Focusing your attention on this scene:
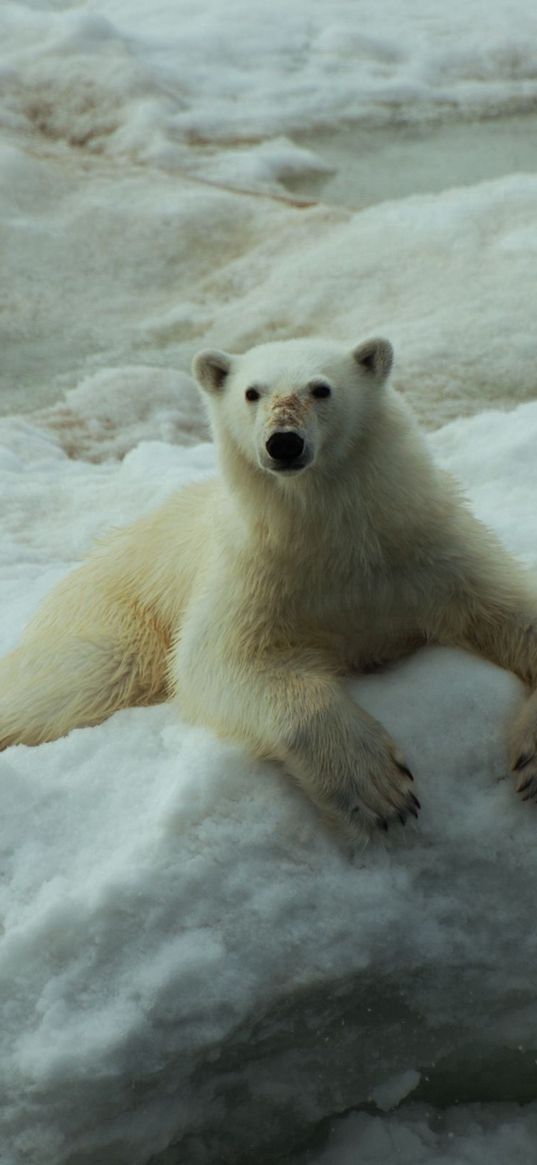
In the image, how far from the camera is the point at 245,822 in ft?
8.88

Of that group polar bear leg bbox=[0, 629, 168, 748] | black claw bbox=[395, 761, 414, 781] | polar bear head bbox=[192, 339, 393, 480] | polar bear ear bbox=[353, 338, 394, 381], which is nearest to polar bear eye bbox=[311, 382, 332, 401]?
polar bear head bbox=[192, 339, 393, 480]

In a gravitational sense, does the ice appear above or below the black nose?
below

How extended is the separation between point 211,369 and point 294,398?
427 millimetres

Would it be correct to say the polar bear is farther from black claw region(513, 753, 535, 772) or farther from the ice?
the ice

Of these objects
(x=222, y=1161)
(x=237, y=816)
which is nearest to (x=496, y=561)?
(x=237, y=816)

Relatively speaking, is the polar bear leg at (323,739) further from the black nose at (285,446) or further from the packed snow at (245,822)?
the black nose at (285,446)

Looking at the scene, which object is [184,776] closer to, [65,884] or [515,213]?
[65,884]

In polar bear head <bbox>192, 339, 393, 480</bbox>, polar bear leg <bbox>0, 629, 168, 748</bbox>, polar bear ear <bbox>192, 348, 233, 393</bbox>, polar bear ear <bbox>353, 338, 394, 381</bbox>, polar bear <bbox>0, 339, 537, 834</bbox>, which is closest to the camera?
polar bear head <bbox>192, 339, 393, 480</bbox>

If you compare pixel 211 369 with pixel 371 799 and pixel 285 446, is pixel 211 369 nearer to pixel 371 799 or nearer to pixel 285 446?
pixel 285 446

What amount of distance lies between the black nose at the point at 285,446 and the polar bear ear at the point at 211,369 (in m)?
0.53

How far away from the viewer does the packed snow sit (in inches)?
98.9

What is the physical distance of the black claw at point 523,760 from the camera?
2740 mm

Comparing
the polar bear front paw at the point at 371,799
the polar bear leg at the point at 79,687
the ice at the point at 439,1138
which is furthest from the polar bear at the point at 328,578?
the ice at the point at 439,1138

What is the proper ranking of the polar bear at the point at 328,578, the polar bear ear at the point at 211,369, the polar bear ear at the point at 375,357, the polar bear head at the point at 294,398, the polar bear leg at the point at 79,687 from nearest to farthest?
the polar bear head at the point at 294,398 → the polar bear at the point at 328,578 → the polar bear ear at the point at 375,357 → the polar bear ear at the point at 211,369 → the polar bear leg at the point at 79,687
